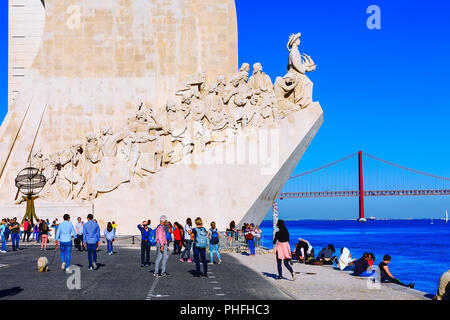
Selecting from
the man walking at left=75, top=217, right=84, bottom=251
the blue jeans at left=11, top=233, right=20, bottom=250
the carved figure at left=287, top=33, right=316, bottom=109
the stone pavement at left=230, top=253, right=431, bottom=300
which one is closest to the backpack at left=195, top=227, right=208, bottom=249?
the stone pavement at left=230, top=253, right=431, bottom=300

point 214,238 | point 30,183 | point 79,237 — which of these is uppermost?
point 30,183

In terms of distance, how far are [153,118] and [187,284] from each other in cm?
1196

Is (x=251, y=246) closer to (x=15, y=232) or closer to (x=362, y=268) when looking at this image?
(x=362, y=268)

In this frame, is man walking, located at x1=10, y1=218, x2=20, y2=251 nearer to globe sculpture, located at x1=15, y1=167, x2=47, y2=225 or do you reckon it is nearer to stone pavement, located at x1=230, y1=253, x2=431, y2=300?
globe sculpture, located at x1=15, y1=167, x2=47, y2=225

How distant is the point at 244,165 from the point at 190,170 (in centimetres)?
159

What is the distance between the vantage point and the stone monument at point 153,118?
60.6 feet

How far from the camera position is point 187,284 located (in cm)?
823

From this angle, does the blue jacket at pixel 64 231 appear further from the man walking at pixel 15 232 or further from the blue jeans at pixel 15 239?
the blue jeans at pixel 15 239

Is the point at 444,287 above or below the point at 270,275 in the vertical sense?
above

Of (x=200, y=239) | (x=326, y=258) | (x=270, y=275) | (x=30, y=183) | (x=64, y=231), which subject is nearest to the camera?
(x=200, y=239)

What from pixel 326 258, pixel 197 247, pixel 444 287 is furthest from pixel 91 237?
pixel 444 287

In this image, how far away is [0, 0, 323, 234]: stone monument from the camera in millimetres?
18469
